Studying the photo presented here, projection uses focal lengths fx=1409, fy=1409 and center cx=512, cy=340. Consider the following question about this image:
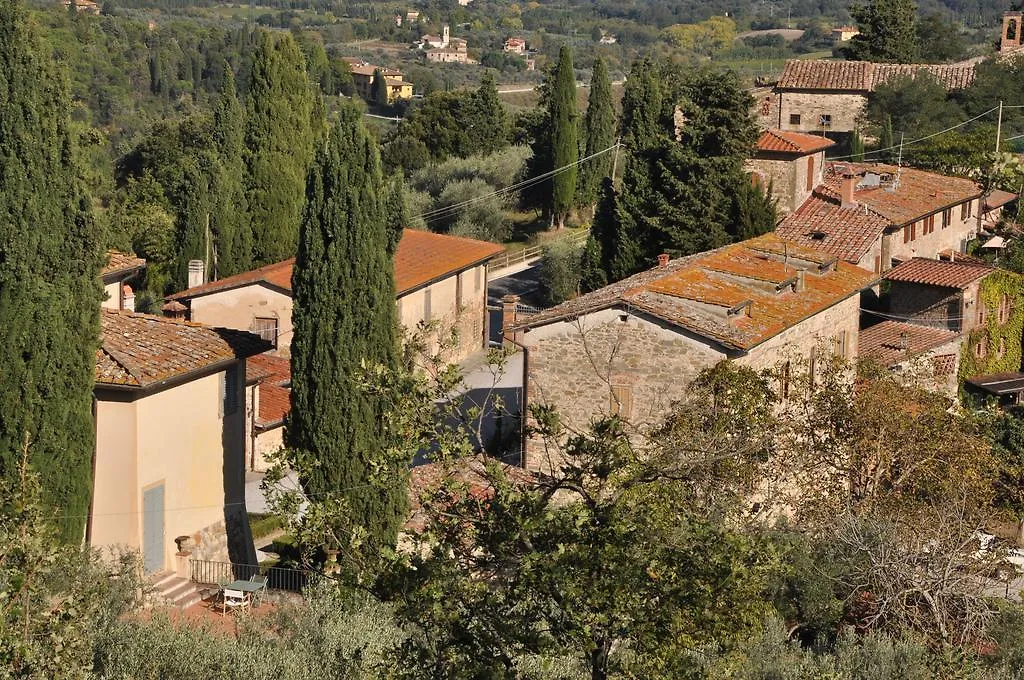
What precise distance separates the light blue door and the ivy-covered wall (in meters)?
20.0

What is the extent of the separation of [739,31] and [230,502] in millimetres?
187255

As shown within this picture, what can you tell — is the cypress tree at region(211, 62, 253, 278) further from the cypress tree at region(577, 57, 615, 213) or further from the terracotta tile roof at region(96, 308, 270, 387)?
the terracotta tile roof at region(96, 308, 270, 387)

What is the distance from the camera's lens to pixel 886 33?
6209cm

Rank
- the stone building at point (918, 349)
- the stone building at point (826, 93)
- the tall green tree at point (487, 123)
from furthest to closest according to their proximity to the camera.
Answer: the tall green tree at point (487, 123) < the stone building at point (826, 93) < the stone building at point (918, 349)

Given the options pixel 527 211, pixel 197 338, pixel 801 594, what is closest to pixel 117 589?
pixel 197 338

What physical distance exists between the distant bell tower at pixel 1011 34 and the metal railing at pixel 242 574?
162ft

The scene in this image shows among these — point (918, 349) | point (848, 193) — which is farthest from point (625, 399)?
point (848, 193)

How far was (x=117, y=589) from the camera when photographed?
44.7 ft

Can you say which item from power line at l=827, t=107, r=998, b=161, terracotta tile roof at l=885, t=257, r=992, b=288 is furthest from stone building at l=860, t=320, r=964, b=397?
power line at l=827, t=107, r=998, b=161

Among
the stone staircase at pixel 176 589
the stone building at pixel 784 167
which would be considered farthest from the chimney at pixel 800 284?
the stone staircase at pixel 176 589

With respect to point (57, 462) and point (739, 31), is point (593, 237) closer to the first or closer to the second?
point (57, 462)

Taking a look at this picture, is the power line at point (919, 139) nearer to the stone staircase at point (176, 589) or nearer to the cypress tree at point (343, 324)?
the cypress tree at point (343, 324)

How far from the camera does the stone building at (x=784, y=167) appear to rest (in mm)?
36312

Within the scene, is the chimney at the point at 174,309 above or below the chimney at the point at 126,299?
below
